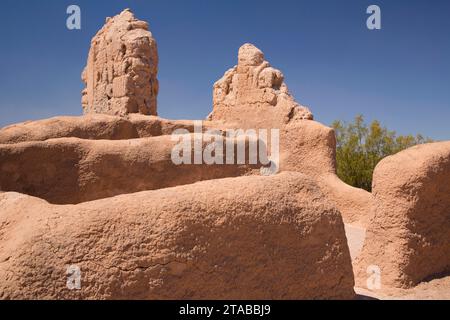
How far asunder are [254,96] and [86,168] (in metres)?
5.96

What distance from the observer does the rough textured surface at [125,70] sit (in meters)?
10.5

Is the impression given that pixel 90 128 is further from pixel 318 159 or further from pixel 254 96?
pixel 318 159

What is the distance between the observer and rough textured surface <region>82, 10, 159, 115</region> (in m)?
10.5

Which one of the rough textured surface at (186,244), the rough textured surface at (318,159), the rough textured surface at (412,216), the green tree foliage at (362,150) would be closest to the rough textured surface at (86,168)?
the rough textured surface at (186,244)

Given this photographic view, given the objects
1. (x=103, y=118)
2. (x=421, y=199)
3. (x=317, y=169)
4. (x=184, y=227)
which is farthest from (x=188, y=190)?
(x=317, y=169)

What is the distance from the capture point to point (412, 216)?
4.19 metres

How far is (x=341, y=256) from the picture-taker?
2852mm

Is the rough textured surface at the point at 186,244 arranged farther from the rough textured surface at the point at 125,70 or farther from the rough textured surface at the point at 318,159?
the rough textured surface at the point at 125,70

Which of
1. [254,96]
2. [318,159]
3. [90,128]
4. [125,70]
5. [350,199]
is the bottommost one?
[350,199]

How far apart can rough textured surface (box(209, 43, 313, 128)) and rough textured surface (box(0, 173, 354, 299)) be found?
718cm

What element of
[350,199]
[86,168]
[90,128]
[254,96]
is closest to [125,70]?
[254,96]

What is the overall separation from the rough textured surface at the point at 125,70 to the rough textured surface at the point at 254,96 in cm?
182

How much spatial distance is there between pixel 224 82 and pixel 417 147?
7300 millimetres
